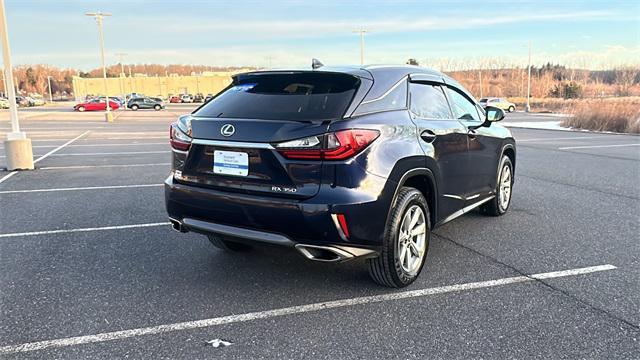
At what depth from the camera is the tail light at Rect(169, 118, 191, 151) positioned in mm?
3727

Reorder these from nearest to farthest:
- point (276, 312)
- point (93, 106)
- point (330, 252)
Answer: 1. point (330, 252)
2. point (276, 312)
3. point (93, 106)

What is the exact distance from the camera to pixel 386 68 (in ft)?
13.1

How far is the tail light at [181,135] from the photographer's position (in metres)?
3.73

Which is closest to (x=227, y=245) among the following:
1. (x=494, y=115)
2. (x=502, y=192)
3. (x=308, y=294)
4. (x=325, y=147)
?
(x=308, y=294)

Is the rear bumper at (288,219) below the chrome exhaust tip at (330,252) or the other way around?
the other way around

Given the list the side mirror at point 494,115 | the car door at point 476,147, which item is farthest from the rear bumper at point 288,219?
the side mirror at point 494,115

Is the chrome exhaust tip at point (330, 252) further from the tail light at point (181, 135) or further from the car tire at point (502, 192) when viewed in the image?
the car tire at point (502, 192)

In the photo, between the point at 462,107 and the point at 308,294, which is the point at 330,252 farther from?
the point at 462,107

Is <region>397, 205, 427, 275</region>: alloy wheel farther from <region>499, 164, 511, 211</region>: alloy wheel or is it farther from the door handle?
<region>499, 164, 511, 211</region>: alloy wheel

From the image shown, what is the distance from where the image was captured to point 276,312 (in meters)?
3.41

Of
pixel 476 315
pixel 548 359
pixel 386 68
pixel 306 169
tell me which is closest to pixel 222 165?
pixel 306 169

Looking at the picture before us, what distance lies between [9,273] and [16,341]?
54.0 inches

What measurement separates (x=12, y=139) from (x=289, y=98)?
27.6 feet

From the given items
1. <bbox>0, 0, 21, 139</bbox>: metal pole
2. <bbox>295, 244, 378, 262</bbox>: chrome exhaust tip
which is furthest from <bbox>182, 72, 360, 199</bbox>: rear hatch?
<bbox>0, 0, 21, 139</bbox>: metal pole
